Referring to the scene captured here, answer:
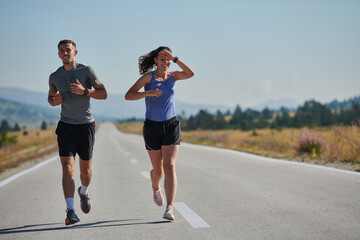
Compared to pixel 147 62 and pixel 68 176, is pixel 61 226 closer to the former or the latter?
pixel 68 176

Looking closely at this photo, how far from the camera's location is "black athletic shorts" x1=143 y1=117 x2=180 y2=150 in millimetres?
5141

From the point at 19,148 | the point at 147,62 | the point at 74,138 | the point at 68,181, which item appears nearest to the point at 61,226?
the point at 68,181

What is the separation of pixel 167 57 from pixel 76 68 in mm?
1166

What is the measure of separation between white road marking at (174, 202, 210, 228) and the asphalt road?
0.04 ft

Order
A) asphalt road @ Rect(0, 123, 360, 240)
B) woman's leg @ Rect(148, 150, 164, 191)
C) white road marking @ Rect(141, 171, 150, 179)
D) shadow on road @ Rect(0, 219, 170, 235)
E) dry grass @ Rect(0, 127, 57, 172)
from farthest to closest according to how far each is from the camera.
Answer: dry grass @ Rect(0, 127, 57, 172)
white road marking @ Rect(141, 171, 150, 179)
woman's leg @ Rect(148, 150, 164, 191)
shadow on road @ Rect(0, 219, 170, 235)
asphalt road @ Rect(0, 123, 360, 240)

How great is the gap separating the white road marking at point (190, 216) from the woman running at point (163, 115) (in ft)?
0.89

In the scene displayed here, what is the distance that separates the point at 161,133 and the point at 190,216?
1.16m

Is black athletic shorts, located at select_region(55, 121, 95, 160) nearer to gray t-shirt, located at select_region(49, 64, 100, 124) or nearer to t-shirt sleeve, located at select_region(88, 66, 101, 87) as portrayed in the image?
gray t-shirt, located at select_region(49, 64, 100, 124)

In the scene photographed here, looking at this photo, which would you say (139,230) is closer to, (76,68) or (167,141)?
(167,141)

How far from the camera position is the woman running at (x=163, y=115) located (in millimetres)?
5141

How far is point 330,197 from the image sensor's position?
6277mm

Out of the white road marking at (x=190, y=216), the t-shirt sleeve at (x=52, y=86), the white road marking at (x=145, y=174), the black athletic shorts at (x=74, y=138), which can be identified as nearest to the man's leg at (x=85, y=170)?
the black athletic shorts at (x=74, y=138)

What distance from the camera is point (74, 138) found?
527 centimetres

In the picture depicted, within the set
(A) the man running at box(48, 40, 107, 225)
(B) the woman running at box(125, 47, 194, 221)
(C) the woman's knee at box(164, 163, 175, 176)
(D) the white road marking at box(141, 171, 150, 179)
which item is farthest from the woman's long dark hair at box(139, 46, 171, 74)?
(D) the white road marking at box(141, 171, 150, 179)
